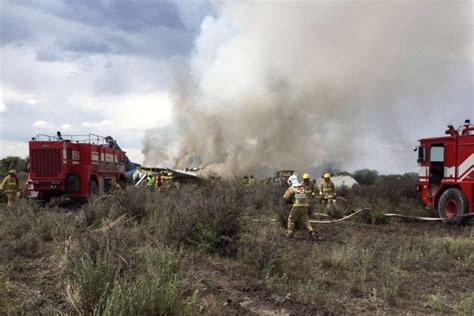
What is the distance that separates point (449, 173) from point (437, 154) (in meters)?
0.70

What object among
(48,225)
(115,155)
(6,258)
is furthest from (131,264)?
(115,155)

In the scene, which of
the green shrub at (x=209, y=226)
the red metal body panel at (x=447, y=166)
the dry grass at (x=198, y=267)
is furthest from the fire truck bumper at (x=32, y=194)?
the red metal body panel at (x=447, y=166)

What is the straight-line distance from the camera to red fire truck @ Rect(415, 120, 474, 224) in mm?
12133

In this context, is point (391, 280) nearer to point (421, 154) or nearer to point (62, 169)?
point (421, 154)

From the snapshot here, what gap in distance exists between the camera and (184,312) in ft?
12.6

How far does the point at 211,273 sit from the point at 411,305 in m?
2.56

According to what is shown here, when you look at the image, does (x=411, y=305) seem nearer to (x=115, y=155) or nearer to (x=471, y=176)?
(x=471, y=176)

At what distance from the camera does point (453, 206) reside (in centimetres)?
1277

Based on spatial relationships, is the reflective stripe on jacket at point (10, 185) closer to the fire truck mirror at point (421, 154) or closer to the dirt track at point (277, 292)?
the dirt track at point (277, 292)

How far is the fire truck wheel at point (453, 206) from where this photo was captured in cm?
1212

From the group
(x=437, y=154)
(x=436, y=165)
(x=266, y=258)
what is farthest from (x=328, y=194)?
(x=266, y=258)

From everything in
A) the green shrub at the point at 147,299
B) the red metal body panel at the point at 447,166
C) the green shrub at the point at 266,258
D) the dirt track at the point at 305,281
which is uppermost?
the red metal body panel at the point at 447,166

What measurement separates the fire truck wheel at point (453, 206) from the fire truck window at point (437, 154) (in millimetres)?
988

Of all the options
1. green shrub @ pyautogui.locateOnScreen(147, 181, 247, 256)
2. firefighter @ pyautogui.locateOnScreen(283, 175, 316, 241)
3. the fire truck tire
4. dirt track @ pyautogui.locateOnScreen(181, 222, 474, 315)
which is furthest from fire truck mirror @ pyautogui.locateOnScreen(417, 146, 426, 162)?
the fire truck tire
